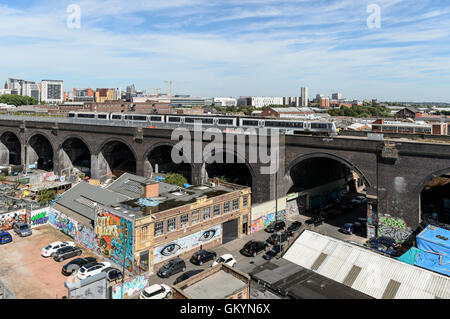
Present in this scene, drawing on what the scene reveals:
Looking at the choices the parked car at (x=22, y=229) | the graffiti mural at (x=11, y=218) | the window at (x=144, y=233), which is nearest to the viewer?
the window at (x=144, y=233)

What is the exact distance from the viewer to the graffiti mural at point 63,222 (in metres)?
34.5

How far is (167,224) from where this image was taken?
28688 mm

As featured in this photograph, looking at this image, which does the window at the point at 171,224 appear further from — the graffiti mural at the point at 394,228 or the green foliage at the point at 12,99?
the green foliage at the point at 12,99

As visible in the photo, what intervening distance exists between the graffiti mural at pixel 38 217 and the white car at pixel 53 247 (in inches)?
325

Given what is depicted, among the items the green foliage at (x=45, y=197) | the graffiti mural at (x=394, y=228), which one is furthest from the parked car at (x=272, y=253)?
the green foliage at (x=45, y=197)

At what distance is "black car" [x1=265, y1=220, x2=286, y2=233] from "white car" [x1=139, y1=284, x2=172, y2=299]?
56.2 ft

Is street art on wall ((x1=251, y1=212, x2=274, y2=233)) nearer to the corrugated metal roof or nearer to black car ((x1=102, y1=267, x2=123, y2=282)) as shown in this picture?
the corrugated metal roof

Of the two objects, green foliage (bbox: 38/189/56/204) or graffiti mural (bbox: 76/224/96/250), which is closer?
graffiti mural (bbox: 76/224/96/250)

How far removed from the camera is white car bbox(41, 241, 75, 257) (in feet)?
101

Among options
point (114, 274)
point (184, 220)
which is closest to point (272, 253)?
point (184, 220)

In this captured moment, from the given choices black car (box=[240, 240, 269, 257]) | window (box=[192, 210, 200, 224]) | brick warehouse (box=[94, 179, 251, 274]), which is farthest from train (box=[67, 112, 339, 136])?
window (box=[192, 210, 200, 224])

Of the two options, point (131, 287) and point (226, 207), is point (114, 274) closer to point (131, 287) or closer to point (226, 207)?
point (131, 287)

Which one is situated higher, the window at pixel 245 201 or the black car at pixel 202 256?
the window at pixel 245 201

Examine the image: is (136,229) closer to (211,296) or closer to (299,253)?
(211,296)
